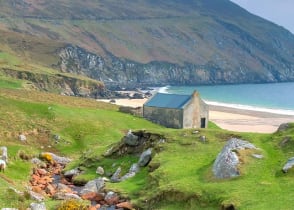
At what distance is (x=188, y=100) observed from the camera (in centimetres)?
7300

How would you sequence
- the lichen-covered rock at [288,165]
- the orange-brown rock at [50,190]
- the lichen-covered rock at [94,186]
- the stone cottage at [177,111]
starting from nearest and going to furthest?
the lichen-covered rock at [288,165], the orange-brown rock at [50,190], the lichen-covered rock at [94,186], the stone cottage at [177,111]

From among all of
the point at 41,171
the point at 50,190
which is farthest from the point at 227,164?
the point at 41,171

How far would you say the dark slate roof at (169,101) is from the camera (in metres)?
73.2

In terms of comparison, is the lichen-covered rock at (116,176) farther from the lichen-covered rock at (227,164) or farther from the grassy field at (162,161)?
the lichen-covered rock at (227,164)

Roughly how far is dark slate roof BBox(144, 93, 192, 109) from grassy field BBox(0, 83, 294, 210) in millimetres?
6851

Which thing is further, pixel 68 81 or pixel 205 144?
pixel 68 81

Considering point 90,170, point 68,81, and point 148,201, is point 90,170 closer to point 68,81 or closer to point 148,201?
point 148,201

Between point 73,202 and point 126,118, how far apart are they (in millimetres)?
41865

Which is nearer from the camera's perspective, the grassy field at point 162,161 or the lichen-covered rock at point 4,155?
the grassy field at point 162,161

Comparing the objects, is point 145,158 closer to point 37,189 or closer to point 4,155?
point 37,189

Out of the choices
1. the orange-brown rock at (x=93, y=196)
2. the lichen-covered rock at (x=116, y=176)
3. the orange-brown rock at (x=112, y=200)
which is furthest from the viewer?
the lichen-covered rock at (x=116, y=176)

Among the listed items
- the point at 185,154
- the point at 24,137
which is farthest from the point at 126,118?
the point at 185,154

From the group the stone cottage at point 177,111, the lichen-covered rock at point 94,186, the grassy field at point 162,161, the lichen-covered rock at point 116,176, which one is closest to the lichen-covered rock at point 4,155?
the grassy field at point 162,161

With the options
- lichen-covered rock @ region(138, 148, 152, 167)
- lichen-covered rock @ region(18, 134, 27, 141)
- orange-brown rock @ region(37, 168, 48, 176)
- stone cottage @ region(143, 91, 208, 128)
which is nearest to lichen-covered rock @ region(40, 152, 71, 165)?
orange-brown rock @ region(37, 168, 48, 176)
